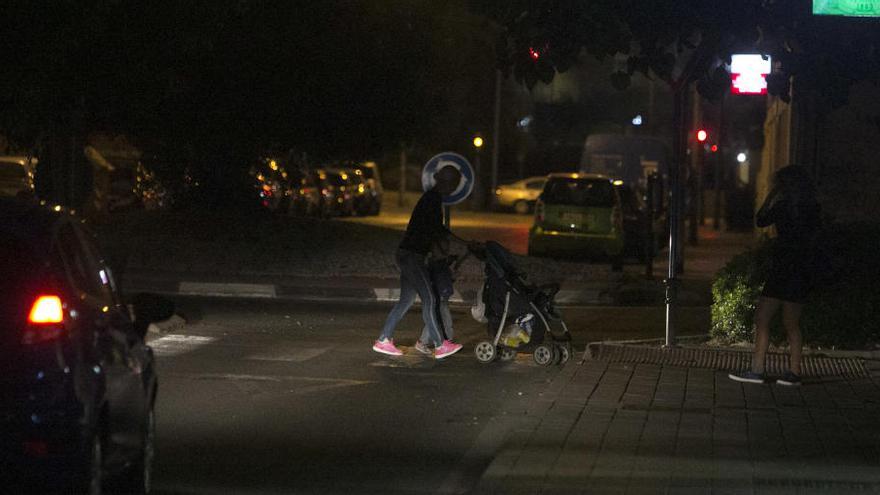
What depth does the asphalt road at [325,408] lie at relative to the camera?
852cm

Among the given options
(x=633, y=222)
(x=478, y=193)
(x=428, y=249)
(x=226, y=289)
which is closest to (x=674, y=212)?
(x=428, y=249)

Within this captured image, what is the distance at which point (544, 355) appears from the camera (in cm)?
1333

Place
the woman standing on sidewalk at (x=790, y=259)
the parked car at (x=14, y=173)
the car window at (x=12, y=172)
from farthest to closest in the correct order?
the car window at (x=12, y=172) → the parked car at (x=14, y=173) → the woman standing on sidewalk at (x=790, y=259)

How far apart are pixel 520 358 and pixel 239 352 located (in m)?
2.56

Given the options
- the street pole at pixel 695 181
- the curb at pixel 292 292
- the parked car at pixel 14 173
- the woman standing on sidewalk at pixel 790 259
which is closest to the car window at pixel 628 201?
the street pole at pixel 695 181

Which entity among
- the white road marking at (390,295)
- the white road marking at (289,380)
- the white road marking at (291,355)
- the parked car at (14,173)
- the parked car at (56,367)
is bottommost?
the white road marking at (390,295)

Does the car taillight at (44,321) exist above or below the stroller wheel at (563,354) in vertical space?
above

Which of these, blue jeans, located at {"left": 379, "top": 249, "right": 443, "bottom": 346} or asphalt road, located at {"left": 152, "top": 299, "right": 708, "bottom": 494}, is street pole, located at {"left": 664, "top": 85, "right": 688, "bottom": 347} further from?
blue jeans, located at {"left": 379, "top": 249, "right": 443, "bottom": 346}

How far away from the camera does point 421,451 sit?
9.28 meters

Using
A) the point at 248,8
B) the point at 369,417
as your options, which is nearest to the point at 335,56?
the point at 248,8

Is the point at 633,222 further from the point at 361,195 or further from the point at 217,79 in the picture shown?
the point at 361,195

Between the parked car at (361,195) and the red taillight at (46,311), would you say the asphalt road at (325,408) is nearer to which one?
the red taillight at (46,311)

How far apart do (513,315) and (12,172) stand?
814 inches

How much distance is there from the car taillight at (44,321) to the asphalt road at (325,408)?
2184 millimetres
